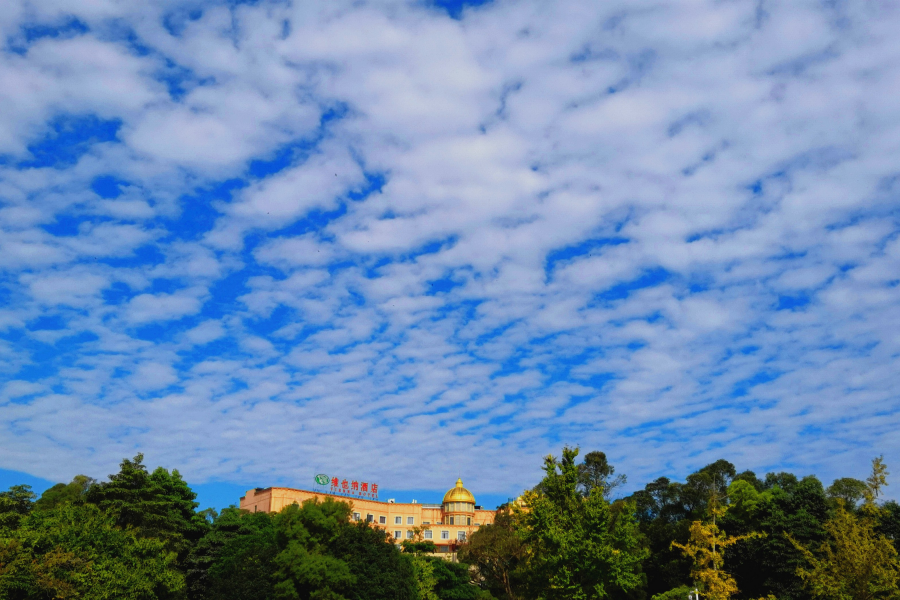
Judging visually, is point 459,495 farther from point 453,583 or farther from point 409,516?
point 453,583

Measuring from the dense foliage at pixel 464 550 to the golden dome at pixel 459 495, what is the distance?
2673 centimetres

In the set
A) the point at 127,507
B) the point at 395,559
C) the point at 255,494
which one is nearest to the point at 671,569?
the point at 395,559

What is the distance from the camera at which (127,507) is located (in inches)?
2183

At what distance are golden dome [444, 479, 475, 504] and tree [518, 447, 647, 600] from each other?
230 feet

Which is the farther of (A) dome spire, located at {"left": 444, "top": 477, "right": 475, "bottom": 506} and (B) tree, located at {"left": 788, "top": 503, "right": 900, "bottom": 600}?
(A) dome spire, located at {"left": 444, "top": 477, "right": 475, "bottom": 506}

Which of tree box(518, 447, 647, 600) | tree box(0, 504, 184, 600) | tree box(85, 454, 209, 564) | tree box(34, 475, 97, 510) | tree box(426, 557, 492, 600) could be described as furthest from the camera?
tree box(34, 475, 97, 510)

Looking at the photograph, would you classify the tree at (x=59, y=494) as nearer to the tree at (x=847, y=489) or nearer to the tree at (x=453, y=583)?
the tree at (x=453, y=583)

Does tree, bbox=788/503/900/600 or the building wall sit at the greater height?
the building wall

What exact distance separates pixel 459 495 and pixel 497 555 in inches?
1707

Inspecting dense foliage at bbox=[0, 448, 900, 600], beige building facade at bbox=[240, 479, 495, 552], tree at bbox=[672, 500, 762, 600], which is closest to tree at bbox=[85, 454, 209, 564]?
dense foliage at bbox=[0, 448, 900, 600]

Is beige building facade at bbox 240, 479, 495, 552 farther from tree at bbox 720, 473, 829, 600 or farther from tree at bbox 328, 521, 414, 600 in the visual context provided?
A: tree at bbox 328, 521, 414, 600

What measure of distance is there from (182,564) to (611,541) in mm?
39612

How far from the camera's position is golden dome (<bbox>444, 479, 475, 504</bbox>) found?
101 meters

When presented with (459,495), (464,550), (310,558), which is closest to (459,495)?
(459,495)
